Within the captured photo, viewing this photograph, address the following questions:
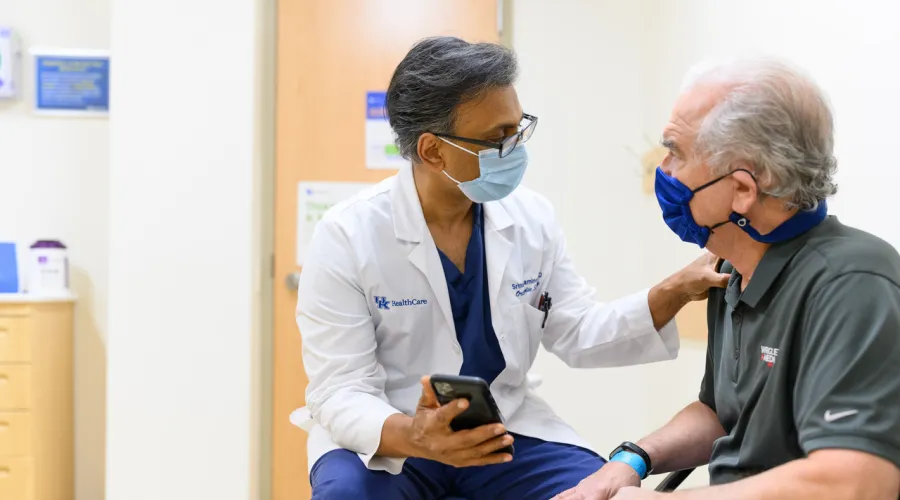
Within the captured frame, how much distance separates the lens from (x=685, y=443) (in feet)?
4.78

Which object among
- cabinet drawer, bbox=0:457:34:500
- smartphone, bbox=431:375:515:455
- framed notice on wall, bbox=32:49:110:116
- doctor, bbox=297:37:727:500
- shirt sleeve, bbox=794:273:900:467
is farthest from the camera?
framed notice on wall, bbox=32:49:110:116

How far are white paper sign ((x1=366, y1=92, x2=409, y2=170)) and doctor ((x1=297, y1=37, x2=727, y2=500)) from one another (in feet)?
4.59

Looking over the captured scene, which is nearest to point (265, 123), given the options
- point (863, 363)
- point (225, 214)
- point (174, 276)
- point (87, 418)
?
point (225, 214)

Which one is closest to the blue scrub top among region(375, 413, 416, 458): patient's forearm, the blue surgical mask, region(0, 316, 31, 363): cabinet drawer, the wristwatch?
the blue surgical mask

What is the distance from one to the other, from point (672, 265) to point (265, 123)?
165cm

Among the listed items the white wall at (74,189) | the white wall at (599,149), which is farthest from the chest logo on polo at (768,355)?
the white wall at (74,189)

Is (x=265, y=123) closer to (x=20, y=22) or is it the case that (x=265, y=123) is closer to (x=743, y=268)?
(x=20, y=22)

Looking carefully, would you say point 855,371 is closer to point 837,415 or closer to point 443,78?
point 837,415

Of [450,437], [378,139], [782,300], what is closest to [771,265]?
[782,300]

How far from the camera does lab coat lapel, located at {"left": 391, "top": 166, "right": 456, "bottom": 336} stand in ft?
5.53

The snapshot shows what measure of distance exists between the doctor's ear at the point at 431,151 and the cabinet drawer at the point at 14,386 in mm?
2047

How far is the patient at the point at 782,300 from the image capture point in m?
1.01

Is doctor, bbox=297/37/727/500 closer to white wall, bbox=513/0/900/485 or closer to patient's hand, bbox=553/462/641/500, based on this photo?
patient's hand, bbox=553/462/641/500

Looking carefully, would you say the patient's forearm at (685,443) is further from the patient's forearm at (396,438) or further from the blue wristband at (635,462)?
the patient's forearm at (396,438)
